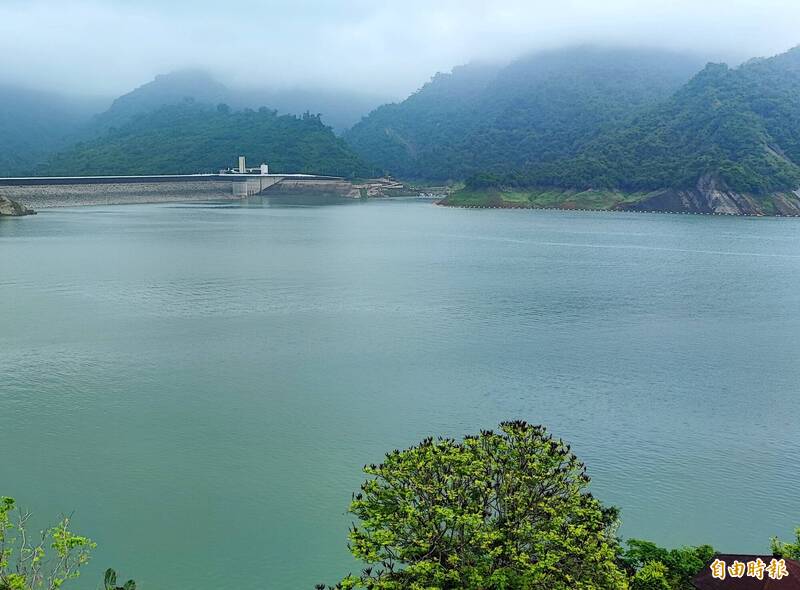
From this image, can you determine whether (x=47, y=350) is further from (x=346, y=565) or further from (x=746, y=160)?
(x=746, y=160)

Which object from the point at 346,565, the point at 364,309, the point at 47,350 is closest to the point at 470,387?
the point at 346,565

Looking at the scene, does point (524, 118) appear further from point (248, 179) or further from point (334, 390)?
point (334, 390)

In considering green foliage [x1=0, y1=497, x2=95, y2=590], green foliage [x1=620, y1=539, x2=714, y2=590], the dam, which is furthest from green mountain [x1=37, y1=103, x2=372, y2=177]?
green foliage [x1=620, y1=539, x2=714, y2=590]

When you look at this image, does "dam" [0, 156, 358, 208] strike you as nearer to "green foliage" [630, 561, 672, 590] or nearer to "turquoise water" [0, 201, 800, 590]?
"turquoise water" [0, 201, 800, 590]

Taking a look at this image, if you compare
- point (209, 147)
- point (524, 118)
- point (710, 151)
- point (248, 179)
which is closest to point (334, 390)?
point (710, 151)

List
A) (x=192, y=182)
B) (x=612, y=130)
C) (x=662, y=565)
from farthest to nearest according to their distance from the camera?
(x=612, y=130), (x=192, y=182), (x=662, y=565)
